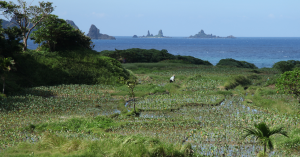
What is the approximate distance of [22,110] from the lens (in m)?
16.5

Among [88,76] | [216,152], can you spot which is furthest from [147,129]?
[88,76]

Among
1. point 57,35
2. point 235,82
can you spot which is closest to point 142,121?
point 235,82

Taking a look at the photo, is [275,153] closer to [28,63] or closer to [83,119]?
[83,119]

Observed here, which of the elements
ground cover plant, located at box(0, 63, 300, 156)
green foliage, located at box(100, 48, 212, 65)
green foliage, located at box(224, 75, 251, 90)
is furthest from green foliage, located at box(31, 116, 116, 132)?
green foliage, located at box(100, 48, 212, 65)

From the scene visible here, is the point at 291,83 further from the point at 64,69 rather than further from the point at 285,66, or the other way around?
the point at 64,69

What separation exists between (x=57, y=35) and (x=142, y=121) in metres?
18.7

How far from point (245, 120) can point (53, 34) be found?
2231 cm

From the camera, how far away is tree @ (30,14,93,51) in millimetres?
28453

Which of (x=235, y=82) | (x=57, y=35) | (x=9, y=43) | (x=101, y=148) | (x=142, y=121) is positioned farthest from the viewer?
(x=57, y=35)

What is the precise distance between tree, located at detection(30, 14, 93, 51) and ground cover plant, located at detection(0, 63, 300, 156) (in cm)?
733

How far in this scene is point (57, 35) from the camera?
96.4 ft

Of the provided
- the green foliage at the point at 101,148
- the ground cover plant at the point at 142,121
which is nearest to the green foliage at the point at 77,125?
the ground cover plant at the point at 142,121

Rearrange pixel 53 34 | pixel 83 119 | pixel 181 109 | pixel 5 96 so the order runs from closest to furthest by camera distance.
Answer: pixel 83 119, pixel 181 109, pixel 5 96, pixel 53 34

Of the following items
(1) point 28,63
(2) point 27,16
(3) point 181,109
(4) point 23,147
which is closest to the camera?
(4) point 23,147
